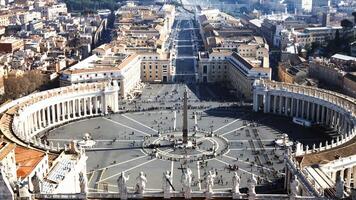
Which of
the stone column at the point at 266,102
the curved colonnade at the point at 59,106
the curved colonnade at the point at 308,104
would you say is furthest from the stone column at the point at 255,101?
the curved colonnade at the point at 59,106

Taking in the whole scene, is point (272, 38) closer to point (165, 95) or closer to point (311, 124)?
point (165, 95)

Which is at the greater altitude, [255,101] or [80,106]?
[255,101]

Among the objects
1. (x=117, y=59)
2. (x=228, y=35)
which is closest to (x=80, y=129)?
(x=117, y=59)

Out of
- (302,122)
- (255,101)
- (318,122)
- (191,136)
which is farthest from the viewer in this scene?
(255,101)

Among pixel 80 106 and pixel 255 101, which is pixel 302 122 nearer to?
pixel 255 101

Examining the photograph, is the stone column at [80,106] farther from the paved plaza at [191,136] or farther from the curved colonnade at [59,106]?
the paved plaza at [191,136]

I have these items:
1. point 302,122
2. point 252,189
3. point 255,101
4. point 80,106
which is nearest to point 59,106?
point 80,106
